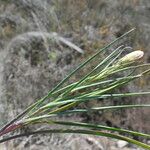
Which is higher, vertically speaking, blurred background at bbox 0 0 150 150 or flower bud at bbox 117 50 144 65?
blurred background at bbox 0 0 150 150

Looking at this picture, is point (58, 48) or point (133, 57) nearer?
point (133, 57)

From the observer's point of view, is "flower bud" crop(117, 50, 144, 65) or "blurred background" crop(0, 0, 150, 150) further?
"blurred background" crop(0, 0, 150, 150)

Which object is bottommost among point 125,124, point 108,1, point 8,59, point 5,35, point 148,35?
point 125,124

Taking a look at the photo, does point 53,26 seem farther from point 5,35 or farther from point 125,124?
point 125,124

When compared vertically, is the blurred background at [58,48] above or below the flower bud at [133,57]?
above

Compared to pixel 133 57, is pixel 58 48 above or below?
above

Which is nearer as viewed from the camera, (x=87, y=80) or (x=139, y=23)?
(x=87, y=80)

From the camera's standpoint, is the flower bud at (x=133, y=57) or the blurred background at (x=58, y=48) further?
the blurred background at (x=58, y=48)

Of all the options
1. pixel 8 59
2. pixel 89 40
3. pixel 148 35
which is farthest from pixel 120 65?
pixel 148 35
